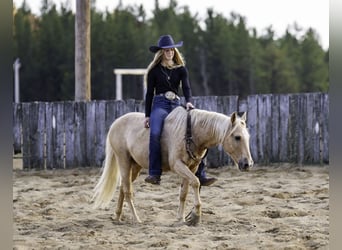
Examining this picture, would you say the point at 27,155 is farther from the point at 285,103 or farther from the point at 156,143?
the point at 156,143

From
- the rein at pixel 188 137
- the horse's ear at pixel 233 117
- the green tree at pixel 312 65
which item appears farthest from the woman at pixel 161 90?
the green tree at pixel 312 65

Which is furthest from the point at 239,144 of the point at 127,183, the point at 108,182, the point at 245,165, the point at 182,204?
the point at 108,182

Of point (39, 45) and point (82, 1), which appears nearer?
point (82, 1)

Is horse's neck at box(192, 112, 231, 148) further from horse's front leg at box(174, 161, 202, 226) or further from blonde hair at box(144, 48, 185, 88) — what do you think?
blonde hair at box(144, 48, 185, 88)

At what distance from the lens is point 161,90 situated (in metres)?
4.98

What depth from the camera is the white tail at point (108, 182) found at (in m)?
5.36

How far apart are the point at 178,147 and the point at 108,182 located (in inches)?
36.9

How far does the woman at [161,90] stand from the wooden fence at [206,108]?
4661mm

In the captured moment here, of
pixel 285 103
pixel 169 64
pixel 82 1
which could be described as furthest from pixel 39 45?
pixel 169 64

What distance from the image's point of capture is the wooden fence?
967 centimetres

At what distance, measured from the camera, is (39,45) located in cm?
2858

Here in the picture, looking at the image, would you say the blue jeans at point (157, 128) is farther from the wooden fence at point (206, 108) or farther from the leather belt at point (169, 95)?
the wooden fence at point (206, 108)

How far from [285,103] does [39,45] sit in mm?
20979

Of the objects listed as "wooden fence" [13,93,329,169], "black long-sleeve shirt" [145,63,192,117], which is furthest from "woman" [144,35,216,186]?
"wooden fence" [13,93,329,169]
